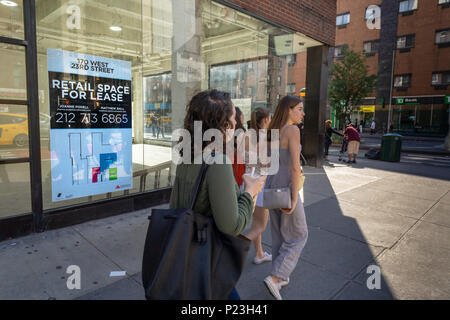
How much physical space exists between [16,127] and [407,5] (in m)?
39.2

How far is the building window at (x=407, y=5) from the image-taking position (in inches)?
1221

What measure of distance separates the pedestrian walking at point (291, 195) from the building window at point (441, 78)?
34.9 m

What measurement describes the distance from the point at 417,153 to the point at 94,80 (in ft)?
60.1

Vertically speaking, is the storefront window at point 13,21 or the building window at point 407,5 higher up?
the building window at point 407,5

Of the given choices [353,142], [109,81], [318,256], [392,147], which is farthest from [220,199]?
[392,147]

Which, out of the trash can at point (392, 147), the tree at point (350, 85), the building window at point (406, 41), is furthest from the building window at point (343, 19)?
the trash can at point (392, 147)

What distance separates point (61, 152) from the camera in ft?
14.9

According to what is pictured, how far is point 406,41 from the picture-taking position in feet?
105

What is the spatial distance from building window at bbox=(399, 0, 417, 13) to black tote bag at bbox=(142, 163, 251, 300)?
130 feet

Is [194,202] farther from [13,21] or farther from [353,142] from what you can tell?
[353,142]

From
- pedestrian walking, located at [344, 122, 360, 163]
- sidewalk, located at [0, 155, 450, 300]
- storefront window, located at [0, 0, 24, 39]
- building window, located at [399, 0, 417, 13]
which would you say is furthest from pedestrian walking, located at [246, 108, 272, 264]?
building window, located at [399, 0, 417, 13]

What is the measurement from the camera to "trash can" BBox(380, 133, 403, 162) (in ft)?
39.7

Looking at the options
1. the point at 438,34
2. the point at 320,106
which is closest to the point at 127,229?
the point at 320,106

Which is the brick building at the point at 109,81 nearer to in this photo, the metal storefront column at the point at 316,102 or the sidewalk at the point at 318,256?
the sidewalk at the point at 318,256
